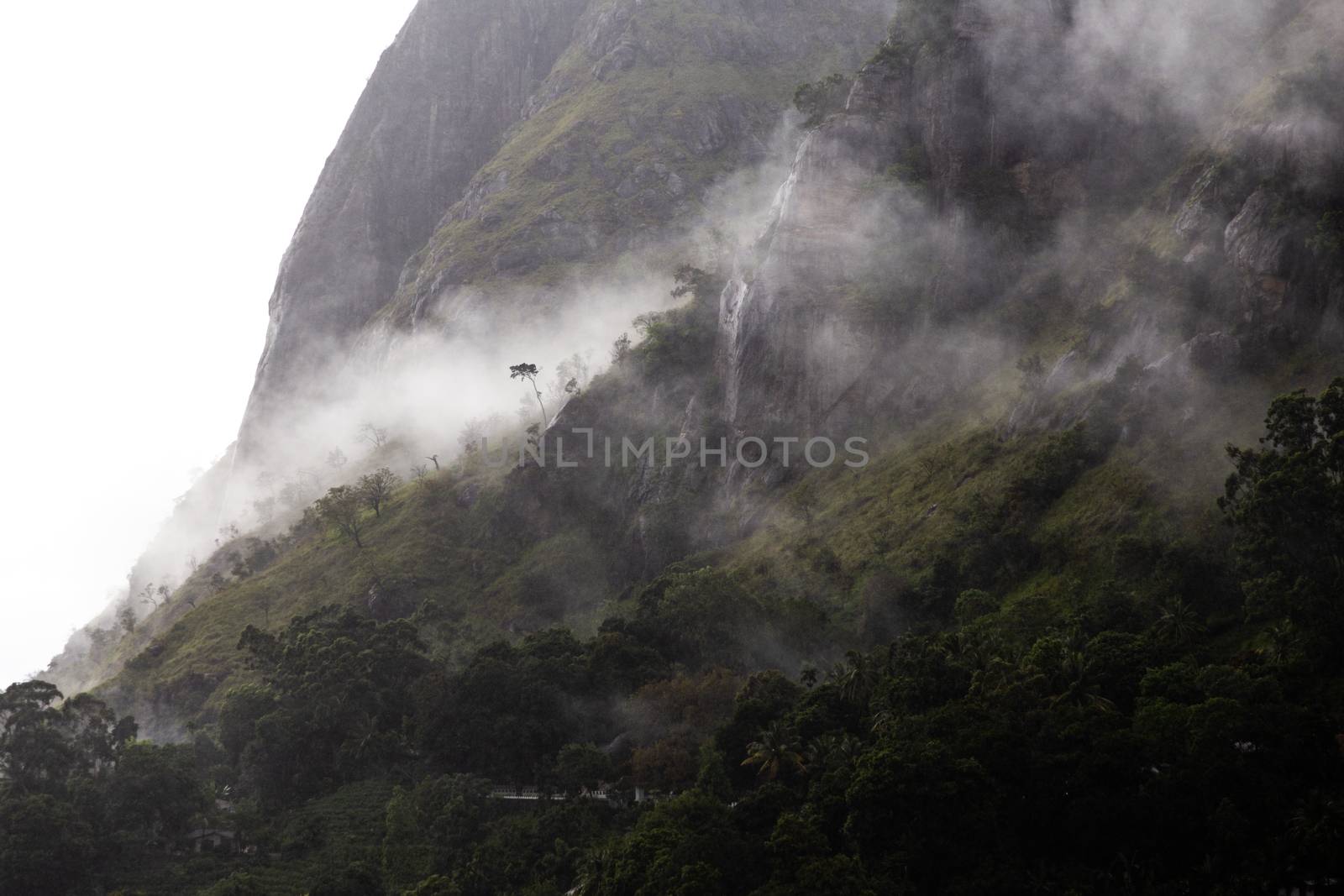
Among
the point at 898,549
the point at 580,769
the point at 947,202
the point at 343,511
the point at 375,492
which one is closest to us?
the point at 580,769

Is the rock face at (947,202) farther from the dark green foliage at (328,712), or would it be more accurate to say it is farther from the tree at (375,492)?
the tree at (375,492)

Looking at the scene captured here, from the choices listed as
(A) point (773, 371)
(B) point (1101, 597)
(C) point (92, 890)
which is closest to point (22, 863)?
(C) point (92, 890)

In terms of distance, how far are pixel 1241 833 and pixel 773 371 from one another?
255 ft

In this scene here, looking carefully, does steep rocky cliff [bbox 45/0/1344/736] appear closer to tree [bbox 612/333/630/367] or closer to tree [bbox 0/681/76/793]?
tree [bbox 612/333/630/367]

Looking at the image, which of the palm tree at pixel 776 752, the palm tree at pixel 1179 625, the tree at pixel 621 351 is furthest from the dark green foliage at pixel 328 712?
the palm tree at pixel 1179 625

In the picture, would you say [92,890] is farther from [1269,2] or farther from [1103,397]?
[1269,2]

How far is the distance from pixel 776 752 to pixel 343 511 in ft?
278

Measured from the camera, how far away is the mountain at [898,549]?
55969 millimetres

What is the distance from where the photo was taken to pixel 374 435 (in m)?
180

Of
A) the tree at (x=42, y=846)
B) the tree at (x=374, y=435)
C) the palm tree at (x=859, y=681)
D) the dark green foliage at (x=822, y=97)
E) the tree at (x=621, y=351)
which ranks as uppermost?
the dark green foliage at (x=822, y=97)

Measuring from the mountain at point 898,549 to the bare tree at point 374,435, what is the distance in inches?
224

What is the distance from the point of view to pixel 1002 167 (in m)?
122

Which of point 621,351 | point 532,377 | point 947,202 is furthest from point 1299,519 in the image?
point 532,377

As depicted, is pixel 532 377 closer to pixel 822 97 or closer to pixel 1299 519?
pixel 822 97
